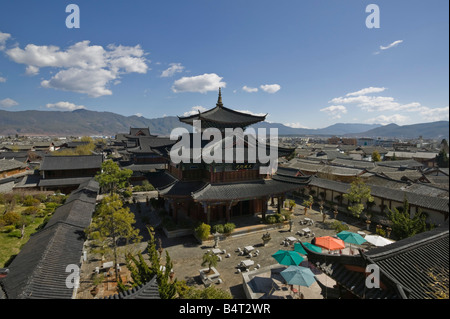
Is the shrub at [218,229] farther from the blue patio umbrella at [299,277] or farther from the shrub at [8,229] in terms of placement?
the shrub at [8,229]

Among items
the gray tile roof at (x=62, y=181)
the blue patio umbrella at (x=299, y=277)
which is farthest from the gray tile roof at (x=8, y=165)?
the blue patio umbrella at (x=299, y=277)

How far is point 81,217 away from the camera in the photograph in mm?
22531

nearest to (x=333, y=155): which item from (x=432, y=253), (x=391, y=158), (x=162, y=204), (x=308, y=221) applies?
(x=391, y=158)

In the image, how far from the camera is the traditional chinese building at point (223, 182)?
73.8 ft

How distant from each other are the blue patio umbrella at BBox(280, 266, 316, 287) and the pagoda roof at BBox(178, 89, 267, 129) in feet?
55.5

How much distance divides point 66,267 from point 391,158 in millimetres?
→ 106604

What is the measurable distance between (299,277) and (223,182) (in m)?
12.8

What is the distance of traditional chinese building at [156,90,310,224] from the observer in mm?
22484

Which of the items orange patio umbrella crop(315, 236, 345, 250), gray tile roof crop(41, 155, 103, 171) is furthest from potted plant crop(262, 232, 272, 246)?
gray tile roof crop(41, 155, 103, 171)

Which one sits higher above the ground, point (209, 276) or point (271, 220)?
point (271, 220)

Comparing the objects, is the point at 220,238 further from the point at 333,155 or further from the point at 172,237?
the point at 333,155

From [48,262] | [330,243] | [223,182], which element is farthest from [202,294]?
[223,182]

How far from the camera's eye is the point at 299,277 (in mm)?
12406

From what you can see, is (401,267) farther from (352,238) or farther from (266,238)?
(266,238)
